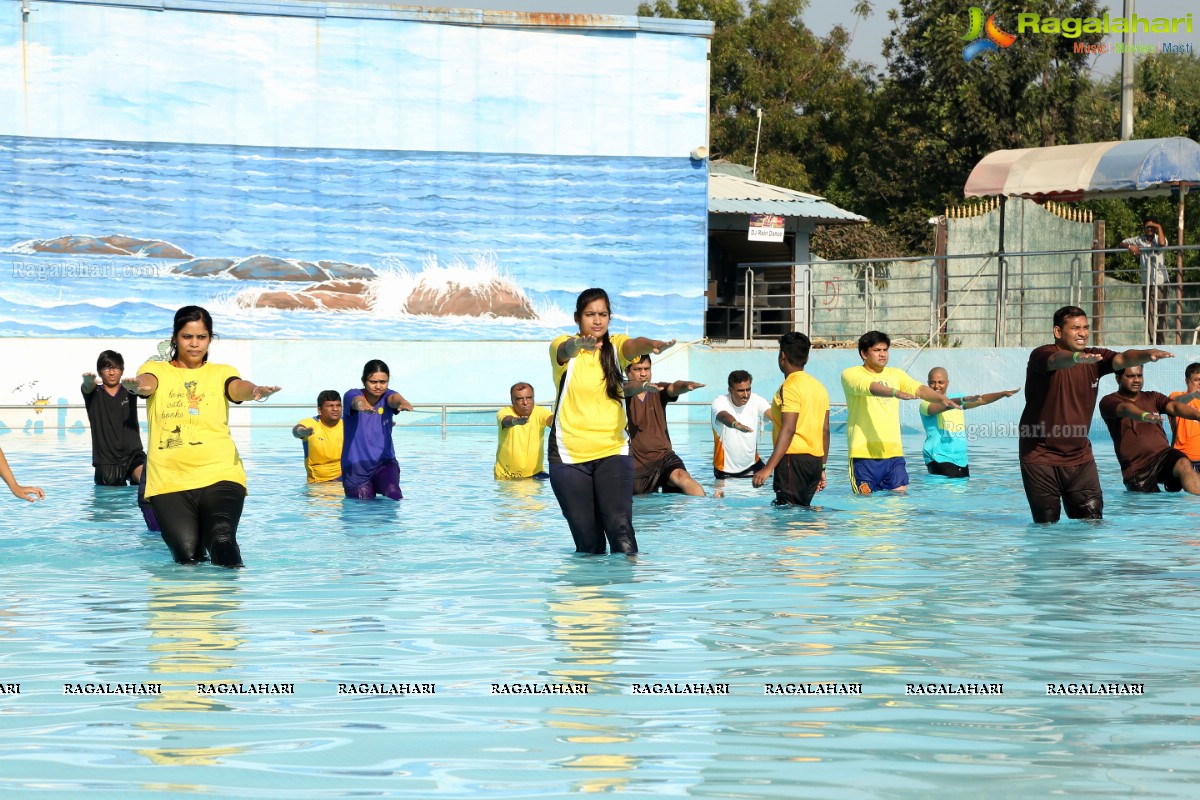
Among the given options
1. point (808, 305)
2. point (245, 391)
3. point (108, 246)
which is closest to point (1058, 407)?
point (245, 391)

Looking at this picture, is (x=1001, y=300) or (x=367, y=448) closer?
(x=367, y=448)

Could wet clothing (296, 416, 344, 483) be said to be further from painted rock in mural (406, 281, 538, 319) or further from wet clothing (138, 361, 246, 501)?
painted rock in mural (406, 281, 538, 319)

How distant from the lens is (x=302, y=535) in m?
11.6

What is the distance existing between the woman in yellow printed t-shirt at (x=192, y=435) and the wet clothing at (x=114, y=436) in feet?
19.5

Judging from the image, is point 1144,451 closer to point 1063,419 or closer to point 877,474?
point 877,474

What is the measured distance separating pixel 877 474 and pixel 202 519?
7.09m

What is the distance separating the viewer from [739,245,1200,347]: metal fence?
76.1ft

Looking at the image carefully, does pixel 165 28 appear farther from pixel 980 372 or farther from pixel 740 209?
pixel 980 372

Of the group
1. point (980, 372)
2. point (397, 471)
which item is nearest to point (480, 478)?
point (397, 471)

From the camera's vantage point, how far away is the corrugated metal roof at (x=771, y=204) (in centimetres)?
3086

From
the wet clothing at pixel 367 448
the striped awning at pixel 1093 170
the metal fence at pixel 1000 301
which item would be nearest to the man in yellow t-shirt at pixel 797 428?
the wet clothing at pixel 367 448

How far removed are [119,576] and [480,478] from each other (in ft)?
25.3

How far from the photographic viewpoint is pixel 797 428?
493 inches

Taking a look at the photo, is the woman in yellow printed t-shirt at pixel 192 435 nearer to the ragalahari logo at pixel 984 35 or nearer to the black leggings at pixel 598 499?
the black leggings at pixel 598 499
